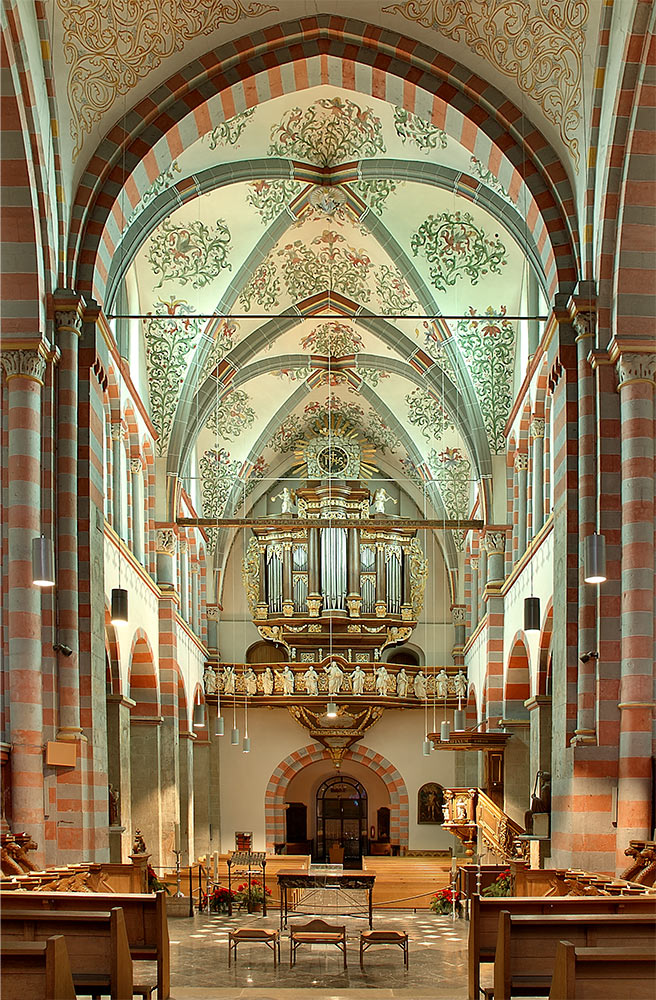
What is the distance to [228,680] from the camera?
95.9 ft

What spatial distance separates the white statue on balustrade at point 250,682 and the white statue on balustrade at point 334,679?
1.84 m

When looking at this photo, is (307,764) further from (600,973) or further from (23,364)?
(600,973)

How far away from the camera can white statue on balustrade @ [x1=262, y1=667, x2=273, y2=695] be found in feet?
94.8

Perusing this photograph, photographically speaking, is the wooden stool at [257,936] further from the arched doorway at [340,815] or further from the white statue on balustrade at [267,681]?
the arched doorway at [340,815]

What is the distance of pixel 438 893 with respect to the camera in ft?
69.1

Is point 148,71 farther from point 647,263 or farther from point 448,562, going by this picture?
point 448,562

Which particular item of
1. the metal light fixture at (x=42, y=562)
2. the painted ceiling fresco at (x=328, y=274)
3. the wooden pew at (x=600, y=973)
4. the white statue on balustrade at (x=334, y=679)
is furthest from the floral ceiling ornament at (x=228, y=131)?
the white statue on balustrade at (x=334, y=679)

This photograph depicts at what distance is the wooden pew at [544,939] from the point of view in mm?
8008

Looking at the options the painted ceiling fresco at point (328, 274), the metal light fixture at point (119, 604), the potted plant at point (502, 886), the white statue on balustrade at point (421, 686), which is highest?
the painted ceiling fresco at point (328, 274)

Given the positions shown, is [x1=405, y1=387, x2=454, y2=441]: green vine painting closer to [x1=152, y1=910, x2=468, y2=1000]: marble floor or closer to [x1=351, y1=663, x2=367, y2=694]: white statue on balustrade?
[x1=351, y1=663, x2=367, y2=694]: white statue on balustrade

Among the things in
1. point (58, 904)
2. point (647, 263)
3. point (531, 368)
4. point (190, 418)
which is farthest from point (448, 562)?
point (58, 904)

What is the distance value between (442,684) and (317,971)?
1664cm

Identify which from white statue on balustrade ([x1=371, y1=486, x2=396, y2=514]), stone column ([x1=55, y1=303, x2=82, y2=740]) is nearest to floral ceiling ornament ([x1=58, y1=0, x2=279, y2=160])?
stone column ([x1=55, y1=303, x2=82, y2=740])

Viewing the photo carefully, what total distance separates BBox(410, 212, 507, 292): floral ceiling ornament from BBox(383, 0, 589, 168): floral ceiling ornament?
4705 mm
